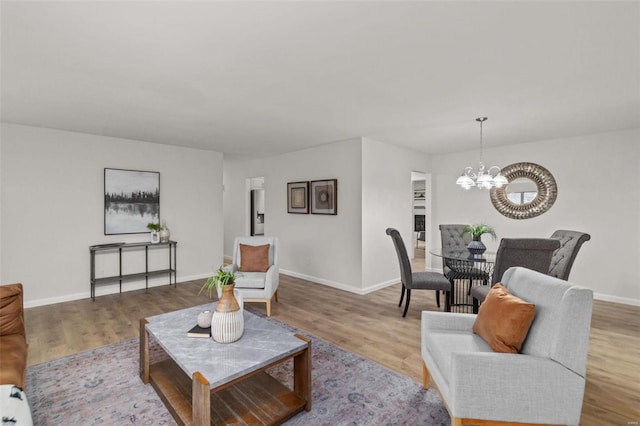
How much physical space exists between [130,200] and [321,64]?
407 centimetres

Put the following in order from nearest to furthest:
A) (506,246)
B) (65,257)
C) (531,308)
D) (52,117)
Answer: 1. (531,308)
2. (506,246)
3. (52,117)
4. (65,257)

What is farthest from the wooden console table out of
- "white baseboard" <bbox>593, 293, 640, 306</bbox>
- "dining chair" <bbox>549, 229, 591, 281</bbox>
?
"white baseboard" <bbox>593, 293, 640, 306</bbox>

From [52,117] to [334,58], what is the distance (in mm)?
3600

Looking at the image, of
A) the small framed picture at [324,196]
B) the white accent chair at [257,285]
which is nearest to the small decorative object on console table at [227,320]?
the white accent chair at [257,285]

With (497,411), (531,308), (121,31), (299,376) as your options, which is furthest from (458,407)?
(121,31)

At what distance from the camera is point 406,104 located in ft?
10.5

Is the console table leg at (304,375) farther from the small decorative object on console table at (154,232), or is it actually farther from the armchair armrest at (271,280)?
the small decorative object on console table at (154,232)

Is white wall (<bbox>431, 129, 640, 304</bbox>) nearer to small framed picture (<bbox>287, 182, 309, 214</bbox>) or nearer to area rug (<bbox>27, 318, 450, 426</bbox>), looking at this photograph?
small framed picture (<bbox>287, 182, 309, 214</bbox>)

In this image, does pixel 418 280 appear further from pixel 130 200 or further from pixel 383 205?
pixel 130 200

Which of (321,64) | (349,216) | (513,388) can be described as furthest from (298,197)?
(513,388)

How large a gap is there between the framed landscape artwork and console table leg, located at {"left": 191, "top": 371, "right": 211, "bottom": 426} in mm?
4056

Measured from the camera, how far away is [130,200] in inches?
192

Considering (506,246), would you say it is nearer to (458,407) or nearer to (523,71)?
(523,71)

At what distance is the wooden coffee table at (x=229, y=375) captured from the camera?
66.4 inches
